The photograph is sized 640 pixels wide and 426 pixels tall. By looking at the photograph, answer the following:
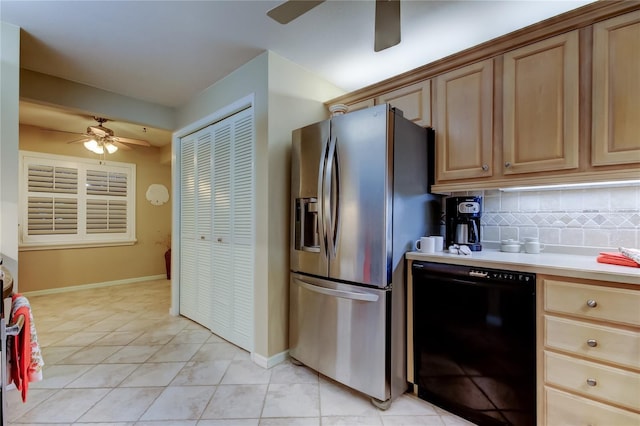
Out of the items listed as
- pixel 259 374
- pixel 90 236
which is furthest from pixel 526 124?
pixel 90 236

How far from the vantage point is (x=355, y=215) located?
186 cm

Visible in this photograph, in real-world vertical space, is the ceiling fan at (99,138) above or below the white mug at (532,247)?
above

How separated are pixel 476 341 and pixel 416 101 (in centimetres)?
164

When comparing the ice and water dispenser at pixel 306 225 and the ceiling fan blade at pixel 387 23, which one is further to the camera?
the ice and water dispenser at pixel 306 225

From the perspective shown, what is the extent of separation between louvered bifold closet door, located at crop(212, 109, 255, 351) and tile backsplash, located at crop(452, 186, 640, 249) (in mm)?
1895

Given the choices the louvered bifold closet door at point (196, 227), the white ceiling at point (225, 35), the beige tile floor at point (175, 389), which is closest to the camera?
the beige tile floor at point (175, 389)

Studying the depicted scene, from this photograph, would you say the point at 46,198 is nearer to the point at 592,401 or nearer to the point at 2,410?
the point at 2,410

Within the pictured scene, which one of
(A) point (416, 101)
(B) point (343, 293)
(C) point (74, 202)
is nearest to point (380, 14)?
(A) point (416, 101)

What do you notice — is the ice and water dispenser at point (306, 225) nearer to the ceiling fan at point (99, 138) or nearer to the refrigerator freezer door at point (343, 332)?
the refrigerator freezer door at point (343, 332)

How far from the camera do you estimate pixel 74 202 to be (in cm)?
466

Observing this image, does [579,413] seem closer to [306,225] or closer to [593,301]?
[593,301]

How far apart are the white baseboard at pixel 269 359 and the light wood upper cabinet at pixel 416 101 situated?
2123 millimetres

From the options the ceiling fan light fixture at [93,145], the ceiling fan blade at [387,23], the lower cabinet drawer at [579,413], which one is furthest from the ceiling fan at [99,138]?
the lower cabinet drawer at [579,413]

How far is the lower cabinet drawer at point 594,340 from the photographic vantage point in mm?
1215
